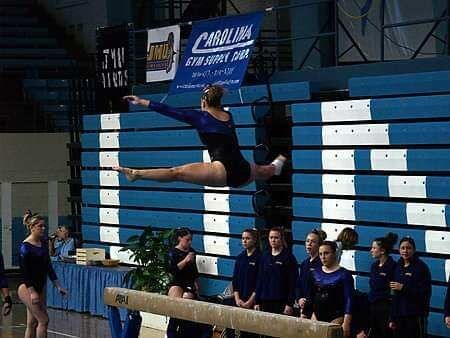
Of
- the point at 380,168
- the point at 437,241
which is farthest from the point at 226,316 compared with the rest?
the point at 380,168

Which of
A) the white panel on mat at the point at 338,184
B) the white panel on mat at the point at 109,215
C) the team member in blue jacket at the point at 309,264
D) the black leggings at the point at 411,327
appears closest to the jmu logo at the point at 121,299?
the team member in blue jacket at the point at 309,264

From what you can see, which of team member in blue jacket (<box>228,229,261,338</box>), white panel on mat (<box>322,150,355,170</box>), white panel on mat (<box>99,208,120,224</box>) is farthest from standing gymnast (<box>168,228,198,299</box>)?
white panel on mat (<box>99,208,120,224</box>)

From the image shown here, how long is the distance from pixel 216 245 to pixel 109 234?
2.98 meters

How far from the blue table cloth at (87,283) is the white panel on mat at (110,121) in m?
2.26

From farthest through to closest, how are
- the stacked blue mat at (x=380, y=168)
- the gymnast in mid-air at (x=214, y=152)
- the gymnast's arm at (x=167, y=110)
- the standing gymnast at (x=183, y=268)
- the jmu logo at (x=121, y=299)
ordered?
1. the standing gymnast at (x=183, y=268)
2. the stacked blue mat at (x=380, y=168)
3. the jmu logo at (x=121, y=299)
4. the gymnast in mid-air at (x=214, y=152)
5. the gymnast's arm at (x=167, y=110)

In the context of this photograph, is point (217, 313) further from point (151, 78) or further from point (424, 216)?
point (151, 78)

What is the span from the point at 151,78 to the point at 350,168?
4624mm

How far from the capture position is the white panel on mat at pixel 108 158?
17591mm

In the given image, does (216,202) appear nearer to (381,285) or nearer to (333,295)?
(381,285)

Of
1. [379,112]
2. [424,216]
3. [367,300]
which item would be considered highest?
[379,112]

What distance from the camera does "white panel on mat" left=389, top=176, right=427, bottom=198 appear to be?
12.1 m

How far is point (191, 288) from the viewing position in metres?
13.1

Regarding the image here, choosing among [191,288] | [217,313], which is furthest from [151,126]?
[217,313]

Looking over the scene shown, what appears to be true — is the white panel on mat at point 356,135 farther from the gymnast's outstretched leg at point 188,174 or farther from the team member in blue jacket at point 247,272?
the gymnast's outstretched leg at point 188,174
